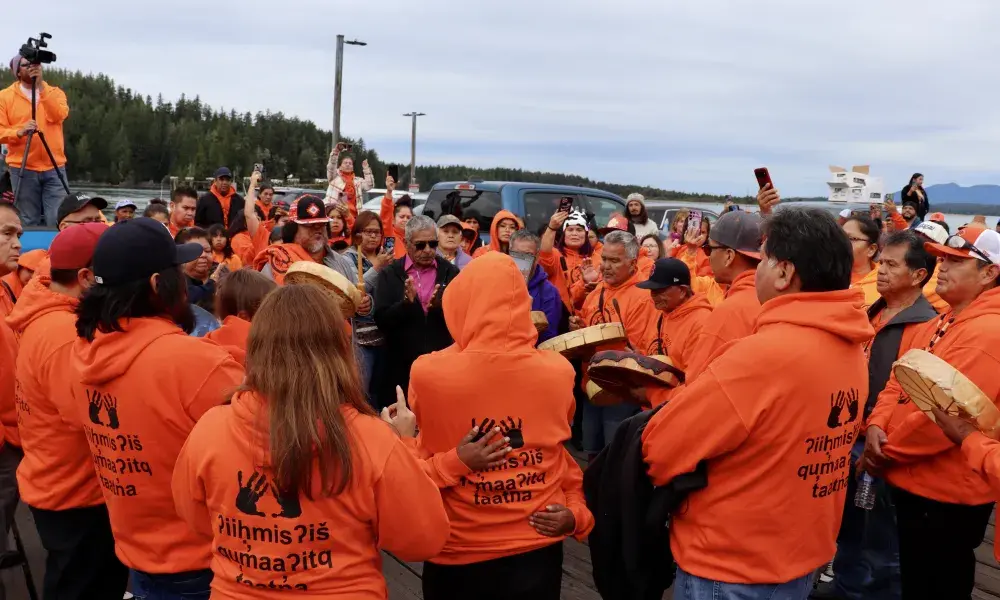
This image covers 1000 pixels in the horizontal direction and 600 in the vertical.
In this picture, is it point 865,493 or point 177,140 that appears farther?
point 177,140

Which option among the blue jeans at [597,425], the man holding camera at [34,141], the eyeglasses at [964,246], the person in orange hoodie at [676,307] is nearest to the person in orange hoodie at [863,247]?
the person in orange hoodie at [676,307]

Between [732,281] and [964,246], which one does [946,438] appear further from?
[732,281]

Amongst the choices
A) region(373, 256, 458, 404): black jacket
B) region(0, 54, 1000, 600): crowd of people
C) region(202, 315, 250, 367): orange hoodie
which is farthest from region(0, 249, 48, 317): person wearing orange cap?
region(373, 256, 458, 404): black jacket

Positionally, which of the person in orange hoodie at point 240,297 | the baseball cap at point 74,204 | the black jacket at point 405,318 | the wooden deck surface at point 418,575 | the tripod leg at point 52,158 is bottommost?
the wooden deck surface at point 418,575

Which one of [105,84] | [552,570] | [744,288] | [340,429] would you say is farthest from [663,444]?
[105,84]

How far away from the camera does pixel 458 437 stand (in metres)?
2.54

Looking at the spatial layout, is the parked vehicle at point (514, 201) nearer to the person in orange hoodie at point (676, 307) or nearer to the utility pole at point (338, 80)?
the person in orange hoodie at point (676, 307)

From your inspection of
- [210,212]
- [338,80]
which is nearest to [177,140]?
[338,80]

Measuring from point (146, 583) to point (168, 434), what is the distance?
576 mm

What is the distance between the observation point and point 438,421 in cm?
254

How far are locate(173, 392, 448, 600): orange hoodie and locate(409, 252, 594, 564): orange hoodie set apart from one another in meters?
0.55

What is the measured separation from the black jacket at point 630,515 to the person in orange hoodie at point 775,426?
54 millimetres

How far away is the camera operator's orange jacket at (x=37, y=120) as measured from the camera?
7.57 meters

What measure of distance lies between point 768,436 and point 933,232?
2406 mm
